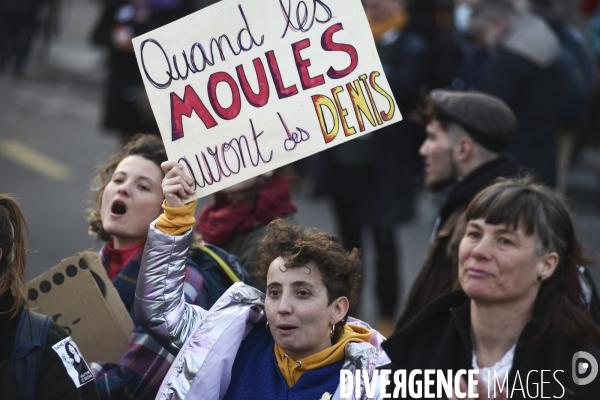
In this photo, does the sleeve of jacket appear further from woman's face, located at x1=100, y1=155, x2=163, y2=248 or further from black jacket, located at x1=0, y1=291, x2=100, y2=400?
woman's face, located at x1=100, y1=155, x2=163, y2=248

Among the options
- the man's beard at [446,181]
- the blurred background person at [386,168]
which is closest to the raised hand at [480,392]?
the man's beard at [446,181]

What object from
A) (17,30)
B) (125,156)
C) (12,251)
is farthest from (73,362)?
(17,30)

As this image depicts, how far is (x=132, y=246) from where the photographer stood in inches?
154

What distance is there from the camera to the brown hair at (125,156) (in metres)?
4.06

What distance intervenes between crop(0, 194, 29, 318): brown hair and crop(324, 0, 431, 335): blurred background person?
3817 millimetres

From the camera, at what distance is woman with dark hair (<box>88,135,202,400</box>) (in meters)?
3.54

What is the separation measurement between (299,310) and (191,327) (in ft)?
1.44

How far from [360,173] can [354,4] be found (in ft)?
11.4

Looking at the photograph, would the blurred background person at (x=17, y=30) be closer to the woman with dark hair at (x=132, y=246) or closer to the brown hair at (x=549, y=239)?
the woman with dark hair at (x=132, y=246)

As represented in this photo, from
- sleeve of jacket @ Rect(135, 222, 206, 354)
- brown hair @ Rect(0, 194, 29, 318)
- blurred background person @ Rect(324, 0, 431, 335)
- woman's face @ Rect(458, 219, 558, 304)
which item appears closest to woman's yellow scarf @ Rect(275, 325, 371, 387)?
sleeve of jacket @ Rect(135, 222, 206, 354)

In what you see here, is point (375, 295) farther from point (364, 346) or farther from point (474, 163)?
point (364, 346)

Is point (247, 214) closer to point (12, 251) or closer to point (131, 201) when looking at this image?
point (131, 201)

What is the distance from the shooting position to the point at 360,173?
6.98 metres

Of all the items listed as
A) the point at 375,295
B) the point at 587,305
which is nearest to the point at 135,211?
the point at 587,305
